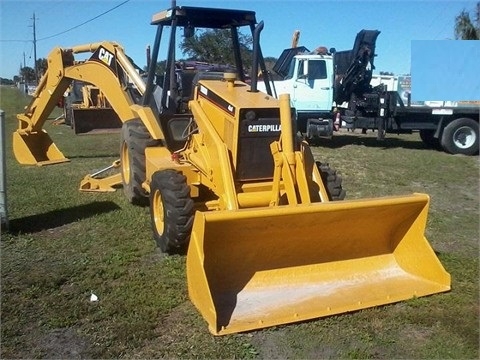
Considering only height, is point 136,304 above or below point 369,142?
below

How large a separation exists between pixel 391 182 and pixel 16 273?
7.17 meters

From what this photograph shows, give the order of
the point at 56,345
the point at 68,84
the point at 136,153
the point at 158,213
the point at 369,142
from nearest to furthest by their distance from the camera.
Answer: the point at 56,345 → the point at 158,213 → the point at 136,153 → the point at 68,84 → the point at 369,142

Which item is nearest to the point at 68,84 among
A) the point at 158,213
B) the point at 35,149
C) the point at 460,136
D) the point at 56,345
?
the point at 35,149

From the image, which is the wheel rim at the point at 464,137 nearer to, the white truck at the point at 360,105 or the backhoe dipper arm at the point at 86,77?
the white truck at the point at 360,105

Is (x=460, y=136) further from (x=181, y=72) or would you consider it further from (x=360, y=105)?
(x=181, y=72)

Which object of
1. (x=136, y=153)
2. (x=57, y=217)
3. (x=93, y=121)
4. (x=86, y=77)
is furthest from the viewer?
(x=93, y=121)

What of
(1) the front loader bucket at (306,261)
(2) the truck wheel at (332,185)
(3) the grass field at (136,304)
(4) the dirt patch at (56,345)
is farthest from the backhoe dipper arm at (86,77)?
(4) the dirt patch at (56,345)

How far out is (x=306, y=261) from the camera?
4.81 m

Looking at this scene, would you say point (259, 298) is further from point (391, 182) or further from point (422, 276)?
point (391, 182)

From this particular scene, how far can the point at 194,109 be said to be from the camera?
20.0 ft

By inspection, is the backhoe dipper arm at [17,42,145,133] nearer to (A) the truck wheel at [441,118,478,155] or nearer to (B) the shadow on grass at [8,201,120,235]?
(B) the shadow on grass at [8,201,120,235]

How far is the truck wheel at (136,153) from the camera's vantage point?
22.8 feet

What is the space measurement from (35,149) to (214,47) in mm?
4498

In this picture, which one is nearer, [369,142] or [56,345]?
[56,345]
